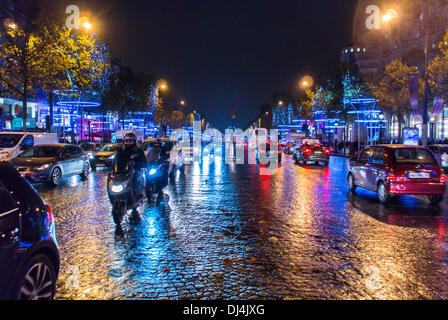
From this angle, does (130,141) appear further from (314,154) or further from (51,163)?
(314,154)

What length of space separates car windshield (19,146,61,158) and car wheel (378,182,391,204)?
12.0 meters

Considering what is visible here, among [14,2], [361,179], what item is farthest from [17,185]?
[14,2]

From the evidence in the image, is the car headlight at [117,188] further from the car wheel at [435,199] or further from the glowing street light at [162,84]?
the glowing street light at [162,84]

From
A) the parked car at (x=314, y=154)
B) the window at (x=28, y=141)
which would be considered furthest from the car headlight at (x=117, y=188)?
the parked car at (x=314, y=154)

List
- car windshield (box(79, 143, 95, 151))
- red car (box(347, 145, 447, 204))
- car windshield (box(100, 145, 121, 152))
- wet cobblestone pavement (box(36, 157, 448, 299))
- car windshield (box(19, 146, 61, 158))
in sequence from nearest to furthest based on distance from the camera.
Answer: wet cobblestone pavement (box(36, 157, 448, 299)) < red car (box(347, 145, 447, 204)) < car windshield (box(19, 146, 61, 158)) < car windshield (box(100, 145, 121, 152)) < car windshield (box(79, 143, 95, 151))

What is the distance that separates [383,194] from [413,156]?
1.46 meters

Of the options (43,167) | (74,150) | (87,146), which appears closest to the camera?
(43,167)

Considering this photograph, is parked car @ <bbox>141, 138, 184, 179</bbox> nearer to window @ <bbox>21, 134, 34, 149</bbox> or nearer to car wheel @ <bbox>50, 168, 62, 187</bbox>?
car wheel @ <bbox>50, 168, 62, 187</bbox>

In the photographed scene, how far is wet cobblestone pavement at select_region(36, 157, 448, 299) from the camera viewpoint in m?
4.60

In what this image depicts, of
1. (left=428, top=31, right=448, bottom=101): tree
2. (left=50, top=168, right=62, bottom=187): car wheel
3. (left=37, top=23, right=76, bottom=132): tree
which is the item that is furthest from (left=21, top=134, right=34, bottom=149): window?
(left=428, top=31, right=448, bottom=101): tree

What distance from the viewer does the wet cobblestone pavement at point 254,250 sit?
15.1 feet

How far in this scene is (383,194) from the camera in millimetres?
10828

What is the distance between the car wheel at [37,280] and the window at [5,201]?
52cm

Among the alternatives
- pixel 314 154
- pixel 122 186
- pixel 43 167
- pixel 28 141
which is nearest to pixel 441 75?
pixel 314 154
